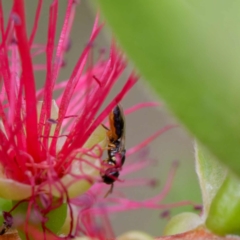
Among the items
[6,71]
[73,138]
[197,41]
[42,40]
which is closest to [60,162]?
[73,138]

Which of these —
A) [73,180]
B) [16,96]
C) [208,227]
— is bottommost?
[208,227]

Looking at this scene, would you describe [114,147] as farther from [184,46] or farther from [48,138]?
[184,46]

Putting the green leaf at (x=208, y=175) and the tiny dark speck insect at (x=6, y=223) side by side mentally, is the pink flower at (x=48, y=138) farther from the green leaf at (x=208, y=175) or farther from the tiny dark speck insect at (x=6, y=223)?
the green leaf at (x=208, y=175)

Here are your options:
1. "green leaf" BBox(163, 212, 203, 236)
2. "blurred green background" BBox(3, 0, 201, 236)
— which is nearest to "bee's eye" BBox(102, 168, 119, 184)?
"green leaf" BBox(163, 212, 203, 236)

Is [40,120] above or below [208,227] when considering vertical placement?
above

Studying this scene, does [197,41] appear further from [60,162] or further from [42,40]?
[42,40]
